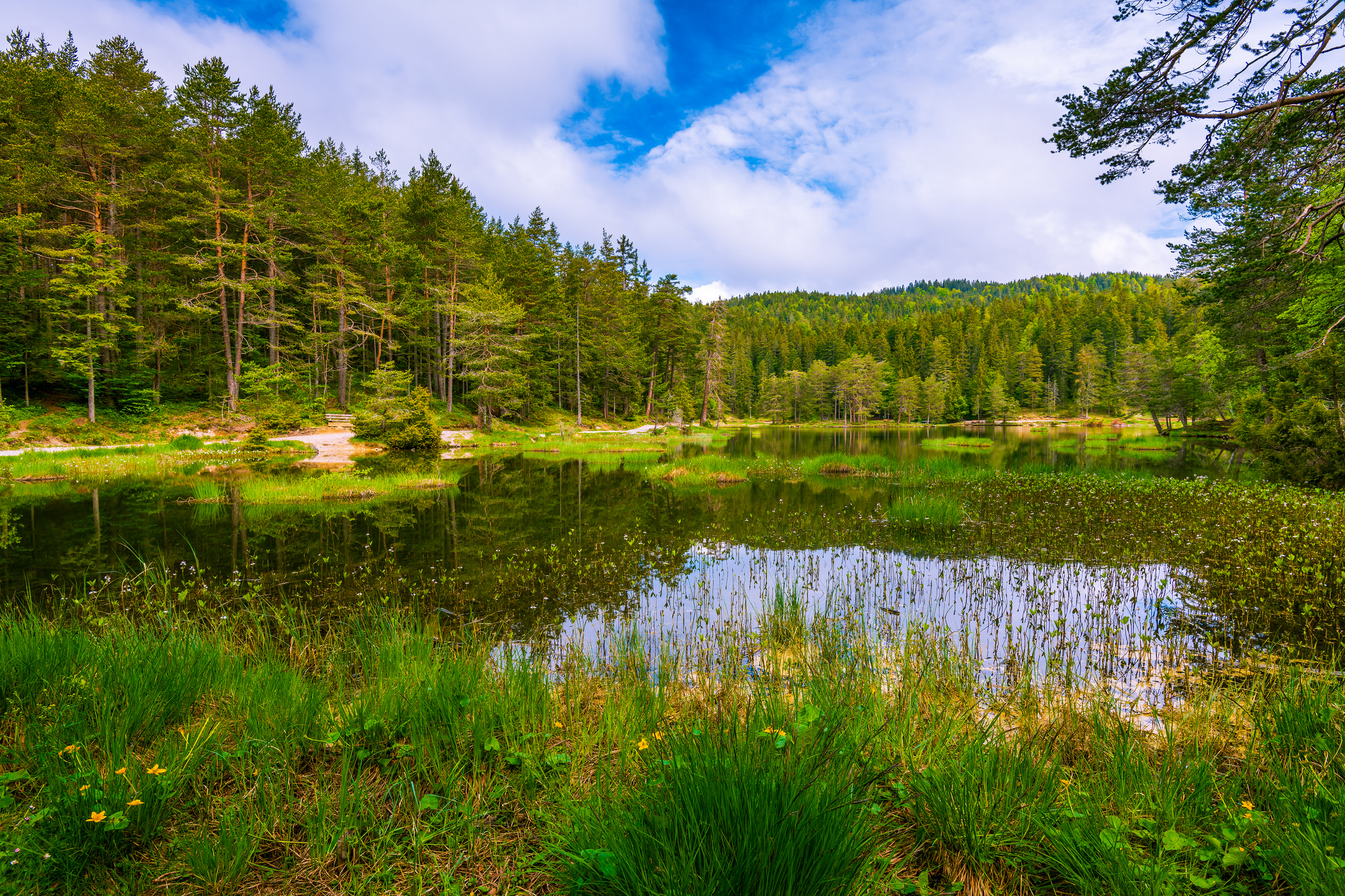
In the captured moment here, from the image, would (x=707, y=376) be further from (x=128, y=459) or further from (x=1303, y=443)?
(x=1303, y=443)

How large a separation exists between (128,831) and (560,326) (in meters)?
49.3

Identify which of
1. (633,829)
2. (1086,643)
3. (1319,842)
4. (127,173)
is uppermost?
(127,173)

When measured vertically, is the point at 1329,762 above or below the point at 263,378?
below

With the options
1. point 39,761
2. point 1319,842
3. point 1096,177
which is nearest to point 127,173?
point 39,761

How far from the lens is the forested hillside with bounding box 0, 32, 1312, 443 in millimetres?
28656

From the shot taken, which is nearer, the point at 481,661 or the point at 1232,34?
the point at 481,661

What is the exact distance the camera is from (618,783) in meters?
2.62

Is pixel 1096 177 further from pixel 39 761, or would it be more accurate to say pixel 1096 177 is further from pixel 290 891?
pixel 39 761

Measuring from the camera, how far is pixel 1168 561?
29.1 ft

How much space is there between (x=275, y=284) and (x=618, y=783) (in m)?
41.2

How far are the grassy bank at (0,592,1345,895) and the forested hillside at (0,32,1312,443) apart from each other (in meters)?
30.7

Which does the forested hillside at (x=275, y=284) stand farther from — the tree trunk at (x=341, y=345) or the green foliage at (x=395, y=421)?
the green foliage at (x=395, y=421)

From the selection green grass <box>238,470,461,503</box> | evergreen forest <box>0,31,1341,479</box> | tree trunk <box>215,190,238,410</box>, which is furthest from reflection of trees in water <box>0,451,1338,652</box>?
tree trunk <box>215,190,238,410</box>

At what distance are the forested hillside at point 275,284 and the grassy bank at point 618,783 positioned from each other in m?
30.7
